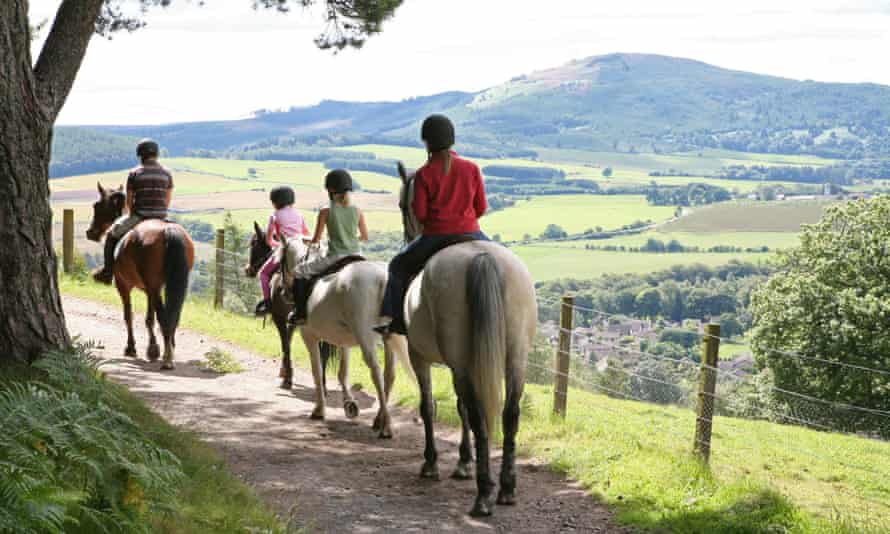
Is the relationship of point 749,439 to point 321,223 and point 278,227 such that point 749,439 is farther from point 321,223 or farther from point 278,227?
point 321,223

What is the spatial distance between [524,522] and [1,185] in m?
4.49

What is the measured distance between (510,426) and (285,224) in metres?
5.92

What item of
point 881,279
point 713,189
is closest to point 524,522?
point 881,279

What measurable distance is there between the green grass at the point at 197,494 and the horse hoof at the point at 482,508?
1492 mm

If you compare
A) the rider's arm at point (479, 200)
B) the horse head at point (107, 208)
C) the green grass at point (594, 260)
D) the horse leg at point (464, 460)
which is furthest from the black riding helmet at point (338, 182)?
the green grass at point (594, 260)

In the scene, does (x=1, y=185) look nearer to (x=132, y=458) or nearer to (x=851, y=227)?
(x=132, y=458)

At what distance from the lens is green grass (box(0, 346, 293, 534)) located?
5094 millimetres

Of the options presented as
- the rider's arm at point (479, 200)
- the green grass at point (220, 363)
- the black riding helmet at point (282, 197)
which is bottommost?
the green grass at point (220, 363)

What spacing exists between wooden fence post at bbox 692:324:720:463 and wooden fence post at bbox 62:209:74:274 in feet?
52.0

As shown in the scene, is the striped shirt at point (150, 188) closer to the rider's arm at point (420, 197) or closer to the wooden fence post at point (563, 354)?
the wooden fence post at point (563, 354)

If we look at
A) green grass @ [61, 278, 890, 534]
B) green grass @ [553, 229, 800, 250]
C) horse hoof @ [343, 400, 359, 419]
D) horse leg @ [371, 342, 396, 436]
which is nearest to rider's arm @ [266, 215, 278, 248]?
green grass @ [61, 278, 890, 534]

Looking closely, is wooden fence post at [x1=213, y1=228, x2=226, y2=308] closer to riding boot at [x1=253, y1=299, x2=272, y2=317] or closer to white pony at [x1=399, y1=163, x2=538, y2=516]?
riding boot at [x1=253, y1=299, x2=272, y2=317]

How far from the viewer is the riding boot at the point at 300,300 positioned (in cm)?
1034

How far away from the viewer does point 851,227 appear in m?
35.7
